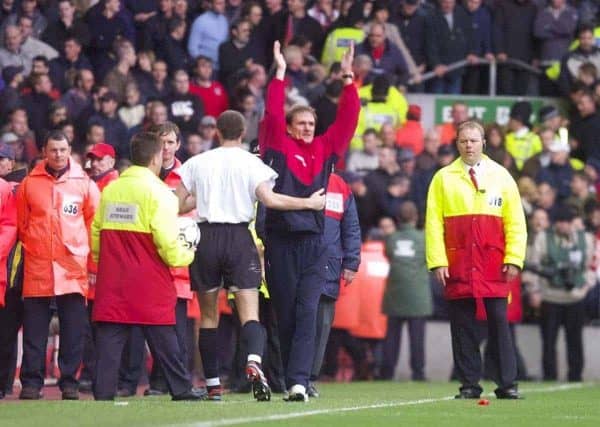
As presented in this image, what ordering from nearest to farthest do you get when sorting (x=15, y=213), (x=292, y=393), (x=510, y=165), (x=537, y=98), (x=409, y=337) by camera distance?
(x=292, y=393)
(x=15, y=213)
(x=409, y=337)
(x=510, y=165)
(x=537, y=98)

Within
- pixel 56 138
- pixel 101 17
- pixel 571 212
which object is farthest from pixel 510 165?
pixel 56 138

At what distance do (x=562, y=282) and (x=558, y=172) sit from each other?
10.1 feet

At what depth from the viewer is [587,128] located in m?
27.1

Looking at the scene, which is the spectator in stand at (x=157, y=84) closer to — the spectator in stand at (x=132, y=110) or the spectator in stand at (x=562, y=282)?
the spectator in stand at (x=132, y=110)

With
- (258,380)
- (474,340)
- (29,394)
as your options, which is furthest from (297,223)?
(29,394)

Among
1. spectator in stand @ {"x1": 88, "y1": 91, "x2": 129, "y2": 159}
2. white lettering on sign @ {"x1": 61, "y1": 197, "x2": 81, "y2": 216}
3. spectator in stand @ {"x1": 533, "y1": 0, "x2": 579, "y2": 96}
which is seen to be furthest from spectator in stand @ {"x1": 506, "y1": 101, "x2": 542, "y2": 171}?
white lettering on sign @ {"x1": 61, "y1": 197, "x2": 81, "y2": 216}

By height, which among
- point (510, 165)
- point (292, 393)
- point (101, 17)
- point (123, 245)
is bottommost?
point (292, 393)

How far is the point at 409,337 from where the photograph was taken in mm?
22484

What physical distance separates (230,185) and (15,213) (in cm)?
218

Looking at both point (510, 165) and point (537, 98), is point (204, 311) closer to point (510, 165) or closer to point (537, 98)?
point (510, 165)

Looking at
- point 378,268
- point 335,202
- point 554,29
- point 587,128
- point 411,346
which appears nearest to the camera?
point 335,202

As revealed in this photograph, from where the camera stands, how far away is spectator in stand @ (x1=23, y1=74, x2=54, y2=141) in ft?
77.0

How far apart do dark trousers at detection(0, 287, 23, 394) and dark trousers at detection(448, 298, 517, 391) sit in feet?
11.8

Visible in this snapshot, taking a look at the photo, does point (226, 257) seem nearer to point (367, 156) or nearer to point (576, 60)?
point (367, 156)
